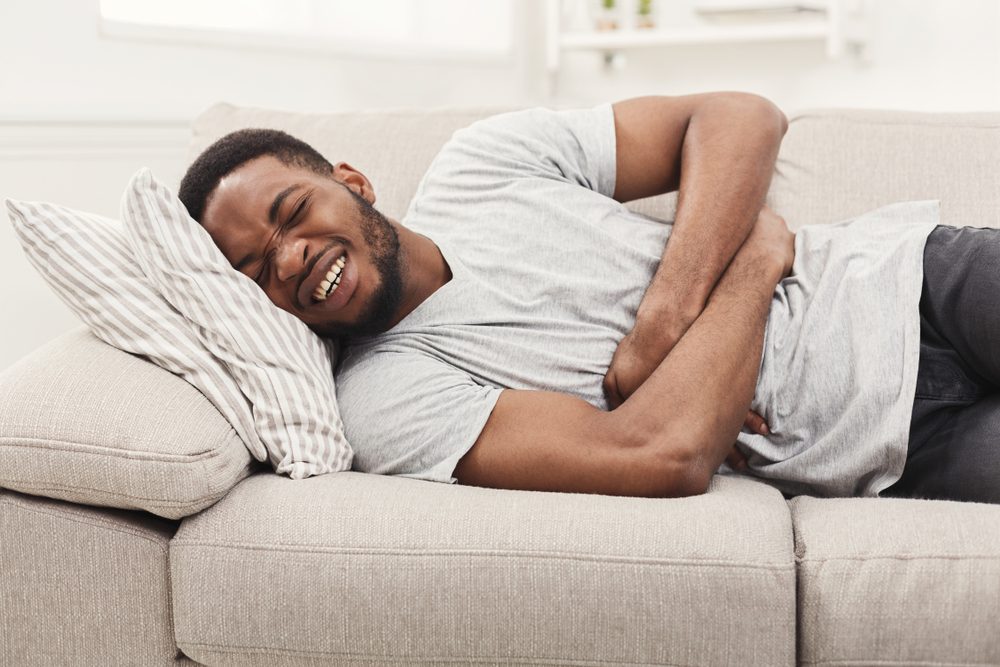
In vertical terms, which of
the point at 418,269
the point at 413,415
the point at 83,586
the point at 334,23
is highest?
the point at 334,23

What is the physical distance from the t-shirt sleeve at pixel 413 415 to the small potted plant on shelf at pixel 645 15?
6.98 ft

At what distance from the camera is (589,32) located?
3.31 metres


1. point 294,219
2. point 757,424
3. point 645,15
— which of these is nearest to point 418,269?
point 294,219

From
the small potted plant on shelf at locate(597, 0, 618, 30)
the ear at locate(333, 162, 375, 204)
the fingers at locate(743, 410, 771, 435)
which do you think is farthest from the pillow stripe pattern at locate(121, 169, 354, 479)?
the small potted plant on shelf at locate(597, 0, 618, 30)

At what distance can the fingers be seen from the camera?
147 centimetres

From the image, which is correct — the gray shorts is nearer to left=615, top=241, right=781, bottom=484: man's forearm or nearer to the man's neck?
left=615, top=241, right=781, bottom=484: man's forearm

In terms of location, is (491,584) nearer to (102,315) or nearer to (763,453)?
(763,453)

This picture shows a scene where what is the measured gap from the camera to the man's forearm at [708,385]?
1321mm

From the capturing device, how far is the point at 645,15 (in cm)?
329

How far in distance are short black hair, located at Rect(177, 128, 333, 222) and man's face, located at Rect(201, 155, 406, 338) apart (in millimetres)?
18

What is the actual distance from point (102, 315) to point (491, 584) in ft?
2.18

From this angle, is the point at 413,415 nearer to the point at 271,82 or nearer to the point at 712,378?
the point at 712,378

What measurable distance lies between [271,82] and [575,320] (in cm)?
165

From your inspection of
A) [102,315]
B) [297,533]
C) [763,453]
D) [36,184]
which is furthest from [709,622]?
[36,184]
